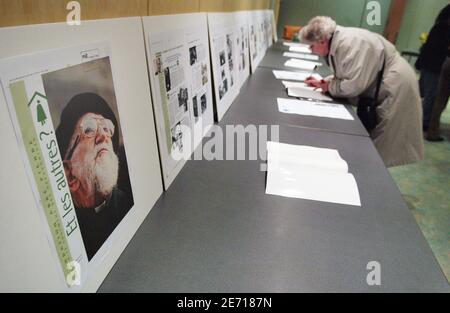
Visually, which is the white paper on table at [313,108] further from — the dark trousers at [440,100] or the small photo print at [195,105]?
the dark trousers at [440,100]

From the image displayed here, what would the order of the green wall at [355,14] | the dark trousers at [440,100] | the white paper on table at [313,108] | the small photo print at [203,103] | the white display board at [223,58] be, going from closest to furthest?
the small photo print at [203,103] → the white display board at [223,58] → the white paper on table at [313,108] → the dark trousers at [440,100] → the green wall at [355,14]

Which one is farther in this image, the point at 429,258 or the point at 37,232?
the point at 429,258

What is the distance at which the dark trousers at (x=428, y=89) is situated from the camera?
3436 mm

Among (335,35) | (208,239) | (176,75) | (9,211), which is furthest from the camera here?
(335,35)

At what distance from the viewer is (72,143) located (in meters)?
0.46

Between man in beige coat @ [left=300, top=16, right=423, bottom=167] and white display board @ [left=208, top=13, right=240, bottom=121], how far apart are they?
54 cm

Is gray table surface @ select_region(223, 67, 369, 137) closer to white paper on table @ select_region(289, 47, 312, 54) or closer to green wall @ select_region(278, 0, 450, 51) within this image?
white paper on table @ select_region(289, 47, 312, 54)

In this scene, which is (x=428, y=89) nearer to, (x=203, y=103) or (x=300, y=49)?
(x=300, y=49)

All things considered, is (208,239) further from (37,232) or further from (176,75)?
(176,75)

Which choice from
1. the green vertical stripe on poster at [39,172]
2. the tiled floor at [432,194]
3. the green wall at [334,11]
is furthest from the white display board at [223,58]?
the green wall at [334,11]

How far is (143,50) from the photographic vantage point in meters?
0.69

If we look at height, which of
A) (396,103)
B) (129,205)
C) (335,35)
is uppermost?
(335,35)

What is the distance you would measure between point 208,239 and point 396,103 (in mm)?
1615
